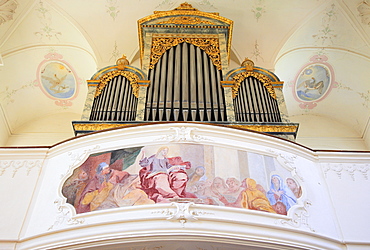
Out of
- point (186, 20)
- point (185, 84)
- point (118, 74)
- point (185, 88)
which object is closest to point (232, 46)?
point (186, 20)

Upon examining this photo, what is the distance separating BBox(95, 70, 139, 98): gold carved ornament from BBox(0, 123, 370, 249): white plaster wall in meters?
2.40

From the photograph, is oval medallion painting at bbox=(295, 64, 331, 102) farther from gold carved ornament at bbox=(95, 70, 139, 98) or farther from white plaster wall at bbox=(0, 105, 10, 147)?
white plaster wall at bbox=(0, 105, 10, 147)

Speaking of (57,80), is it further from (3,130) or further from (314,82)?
(314,82)

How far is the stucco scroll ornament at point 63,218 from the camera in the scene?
471 cm

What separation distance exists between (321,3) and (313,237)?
6.41 meters

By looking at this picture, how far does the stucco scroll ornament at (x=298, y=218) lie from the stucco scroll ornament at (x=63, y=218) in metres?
2.32

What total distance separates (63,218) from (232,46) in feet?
21.7

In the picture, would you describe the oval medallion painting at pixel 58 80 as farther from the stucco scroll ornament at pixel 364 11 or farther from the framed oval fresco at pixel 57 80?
the stucco scroll ornament at pixel 364 11

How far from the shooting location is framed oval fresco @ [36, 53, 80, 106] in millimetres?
9945

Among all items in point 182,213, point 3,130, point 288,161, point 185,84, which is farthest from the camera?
point 3,130

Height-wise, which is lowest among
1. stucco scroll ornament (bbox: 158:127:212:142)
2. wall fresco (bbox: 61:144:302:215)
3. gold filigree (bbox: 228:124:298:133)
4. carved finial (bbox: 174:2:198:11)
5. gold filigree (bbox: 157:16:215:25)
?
wall fresco (bbox: 61:144:302:215)

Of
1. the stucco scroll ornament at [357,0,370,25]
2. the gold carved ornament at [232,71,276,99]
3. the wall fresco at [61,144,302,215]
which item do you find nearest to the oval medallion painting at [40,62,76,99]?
the gold carved ornament at [232,71,276,99]

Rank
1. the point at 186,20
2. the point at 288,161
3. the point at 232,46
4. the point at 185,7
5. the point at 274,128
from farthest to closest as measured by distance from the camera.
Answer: the point at 232,46
the point at 185,7
the point at 186,20
the point at 274,128
the point at 288,161

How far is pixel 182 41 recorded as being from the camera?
909 centimetres
